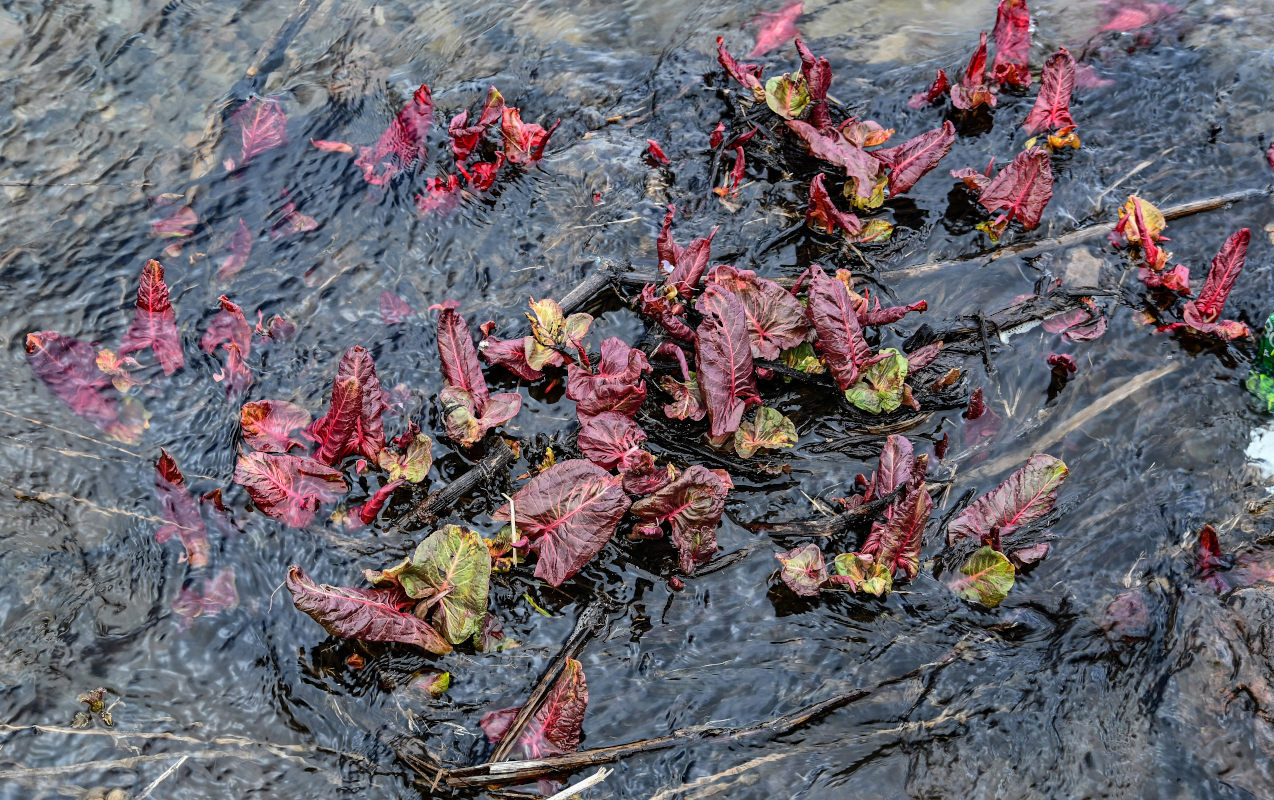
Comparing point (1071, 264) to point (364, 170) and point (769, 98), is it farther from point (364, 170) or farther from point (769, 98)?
point (364, 170)

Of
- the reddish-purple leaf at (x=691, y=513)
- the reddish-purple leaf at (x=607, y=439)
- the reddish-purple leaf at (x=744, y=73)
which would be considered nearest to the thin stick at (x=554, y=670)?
the reddish-purple leaf at (x=691, y=513)

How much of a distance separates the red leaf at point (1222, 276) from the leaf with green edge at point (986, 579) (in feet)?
4.92

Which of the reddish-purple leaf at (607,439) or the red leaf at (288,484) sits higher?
the red leaf at (288,484)

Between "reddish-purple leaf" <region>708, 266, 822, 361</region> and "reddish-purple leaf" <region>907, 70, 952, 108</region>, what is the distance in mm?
1639

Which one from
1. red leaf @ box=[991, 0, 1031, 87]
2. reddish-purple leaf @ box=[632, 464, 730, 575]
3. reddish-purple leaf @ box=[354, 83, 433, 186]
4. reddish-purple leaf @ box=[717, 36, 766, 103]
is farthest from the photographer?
red leaf @ box=[991, 0, 1031, 87]

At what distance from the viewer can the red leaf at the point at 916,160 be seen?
3.75 metres

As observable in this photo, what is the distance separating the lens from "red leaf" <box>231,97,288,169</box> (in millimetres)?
3924

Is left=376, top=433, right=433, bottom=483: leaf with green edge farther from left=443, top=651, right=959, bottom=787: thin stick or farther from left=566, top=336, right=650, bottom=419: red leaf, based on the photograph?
left=443, top=651, right=959, bottom=787: thin stick

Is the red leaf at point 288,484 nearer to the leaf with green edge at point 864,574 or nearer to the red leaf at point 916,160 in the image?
the leaf with green edge at point 864,574

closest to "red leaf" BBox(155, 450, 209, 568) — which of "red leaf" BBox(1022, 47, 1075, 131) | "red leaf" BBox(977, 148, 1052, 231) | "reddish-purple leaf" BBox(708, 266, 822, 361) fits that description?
"reddish-purple leaf" BBox(708, 266, 822, 361)

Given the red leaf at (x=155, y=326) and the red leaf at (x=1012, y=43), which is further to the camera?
the red leaf at (x=1012, y=43)

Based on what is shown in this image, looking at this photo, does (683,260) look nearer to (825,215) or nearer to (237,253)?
(825,215)

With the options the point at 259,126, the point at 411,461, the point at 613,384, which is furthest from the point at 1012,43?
the point at 259,126

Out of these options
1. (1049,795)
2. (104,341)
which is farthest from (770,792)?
(104,341)
